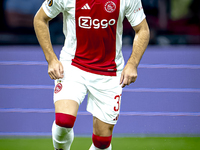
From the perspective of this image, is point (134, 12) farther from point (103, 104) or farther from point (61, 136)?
point (61, 136)

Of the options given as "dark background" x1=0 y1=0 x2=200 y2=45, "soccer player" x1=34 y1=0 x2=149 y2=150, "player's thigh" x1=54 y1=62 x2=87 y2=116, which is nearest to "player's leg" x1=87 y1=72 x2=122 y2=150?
"soccer player" x1=34 y1=0 x2=149 y2=150

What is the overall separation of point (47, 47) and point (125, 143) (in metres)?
1.76

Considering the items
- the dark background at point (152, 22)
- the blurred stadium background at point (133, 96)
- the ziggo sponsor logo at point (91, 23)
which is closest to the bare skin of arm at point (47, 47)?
the ziggo sponsor logo at point (91, 23)

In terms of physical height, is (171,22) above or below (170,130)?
above

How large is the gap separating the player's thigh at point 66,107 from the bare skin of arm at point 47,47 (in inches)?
6.6

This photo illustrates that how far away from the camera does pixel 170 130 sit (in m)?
3.92

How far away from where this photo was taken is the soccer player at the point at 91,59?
2.23 m

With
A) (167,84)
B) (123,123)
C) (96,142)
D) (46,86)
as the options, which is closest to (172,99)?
(167,84)

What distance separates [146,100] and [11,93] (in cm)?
156

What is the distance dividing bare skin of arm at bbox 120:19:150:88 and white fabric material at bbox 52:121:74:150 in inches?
19.2

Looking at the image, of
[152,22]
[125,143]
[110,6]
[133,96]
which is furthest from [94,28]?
[152,22]

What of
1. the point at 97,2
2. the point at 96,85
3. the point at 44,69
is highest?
the point at 97,2

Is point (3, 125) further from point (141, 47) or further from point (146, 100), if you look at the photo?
point (141, 47)

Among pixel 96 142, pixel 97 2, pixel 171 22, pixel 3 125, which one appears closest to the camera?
pixel 97 2
